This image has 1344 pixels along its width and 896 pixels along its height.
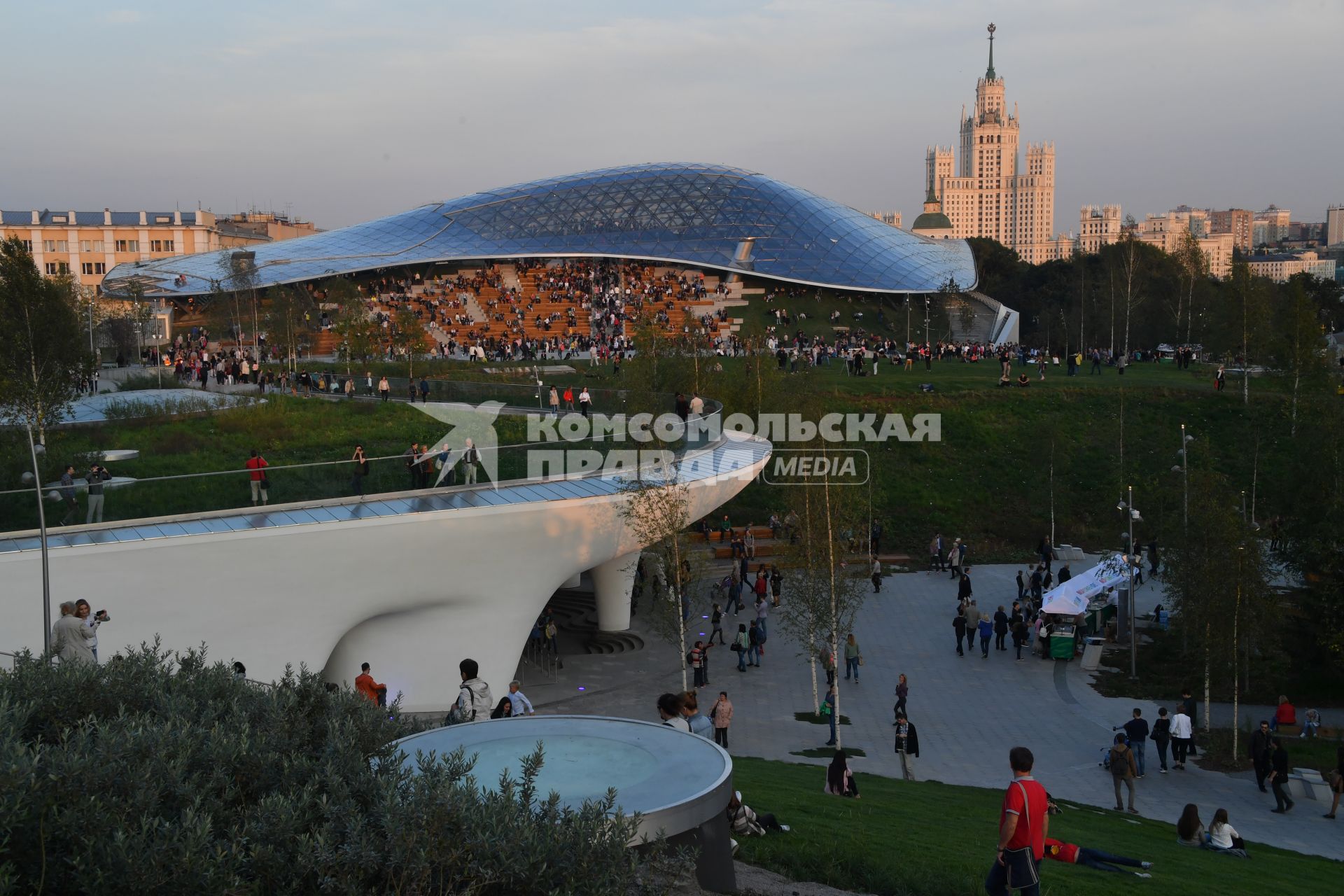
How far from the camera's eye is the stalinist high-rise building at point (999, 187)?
6860 inches

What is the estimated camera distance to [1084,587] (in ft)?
63.3

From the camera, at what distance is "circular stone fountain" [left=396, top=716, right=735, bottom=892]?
566 centimetres

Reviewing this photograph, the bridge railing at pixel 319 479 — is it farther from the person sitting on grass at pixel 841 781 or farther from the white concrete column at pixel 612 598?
the person sitting on grass at pixel 841 781

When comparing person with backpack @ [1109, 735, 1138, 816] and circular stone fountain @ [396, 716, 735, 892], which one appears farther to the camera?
person with backpack @ [1109, 735, 1138, 816]

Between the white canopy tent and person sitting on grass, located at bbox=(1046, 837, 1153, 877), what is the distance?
10.6m

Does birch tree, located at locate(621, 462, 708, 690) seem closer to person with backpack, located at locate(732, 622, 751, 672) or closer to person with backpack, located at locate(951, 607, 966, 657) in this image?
person with backpack, located at locate(732, 622, 751, 672)

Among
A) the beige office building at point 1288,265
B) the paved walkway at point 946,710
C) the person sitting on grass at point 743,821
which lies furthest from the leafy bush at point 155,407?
the beige office building at point 1288,265

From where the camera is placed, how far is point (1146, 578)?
24.5m

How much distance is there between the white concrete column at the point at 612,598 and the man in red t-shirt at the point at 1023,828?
581 inches

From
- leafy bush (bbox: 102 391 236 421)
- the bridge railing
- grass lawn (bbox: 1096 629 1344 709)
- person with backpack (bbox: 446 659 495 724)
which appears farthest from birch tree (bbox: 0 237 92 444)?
grass lawn (bbox: 1096 629 1344 709)

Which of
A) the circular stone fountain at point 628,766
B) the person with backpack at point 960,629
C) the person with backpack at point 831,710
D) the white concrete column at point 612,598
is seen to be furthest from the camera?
the white concrete column at point 612,598

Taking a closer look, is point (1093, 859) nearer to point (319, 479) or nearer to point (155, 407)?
point (319, 479)

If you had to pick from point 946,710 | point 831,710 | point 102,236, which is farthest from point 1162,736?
point 102,236

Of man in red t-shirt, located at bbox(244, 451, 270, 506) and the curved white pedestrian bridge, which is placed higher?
man in red t-shirt, located at bbox(244, 451, 270, 506)
